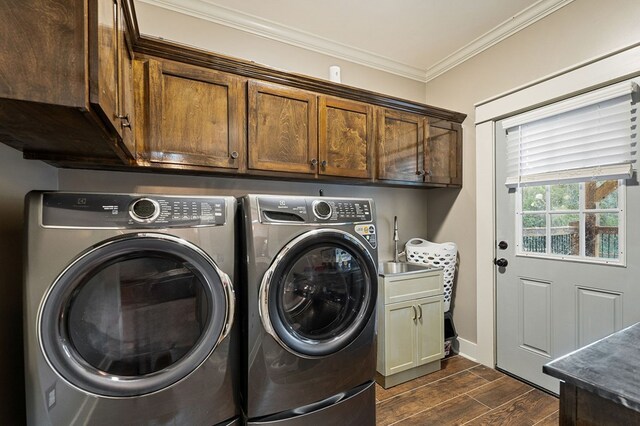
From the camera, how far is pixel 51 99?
69 centimetres

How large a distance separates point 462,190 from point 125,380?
2.67 meters

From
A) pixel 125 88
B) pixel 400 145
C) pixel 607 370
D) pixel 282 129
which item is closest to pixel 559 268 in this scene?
pixel 400 145

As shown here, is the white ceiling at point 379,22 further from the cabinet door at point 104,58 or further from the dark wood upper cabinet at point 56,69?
the dark wood upper cabinet at point 56,69

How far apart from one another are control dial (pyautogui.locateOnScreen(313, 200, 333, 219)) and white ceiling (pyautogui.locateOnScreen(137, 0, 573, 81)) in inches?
59.2

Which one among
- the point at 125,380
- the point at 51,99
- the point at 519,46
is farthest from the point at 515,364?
the point at 51,99

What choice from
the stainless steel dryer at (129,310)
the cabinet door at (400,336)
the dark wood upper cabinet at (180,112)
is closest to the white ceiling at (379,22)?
the dark wood upper cabinet at (180,112)

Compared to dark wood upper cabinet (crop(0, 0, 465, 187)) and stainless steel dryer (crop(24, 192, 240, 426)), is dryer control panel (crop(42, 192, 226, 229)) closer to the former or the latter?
stainless steel dryer (crop(24, 192, 240, 426))

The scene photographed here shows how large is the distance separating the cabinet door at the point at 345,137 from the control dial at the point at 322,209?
618 mm

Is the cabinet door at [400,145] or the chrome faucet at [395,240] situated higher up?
the cabinet door at [400,145]

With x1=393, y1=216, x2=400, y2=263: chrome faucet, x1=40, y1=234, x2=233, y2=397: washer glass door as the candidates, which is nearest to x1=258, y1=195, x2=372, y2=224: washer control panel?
x1=40, y1=234, x2=233, y2=397: washer glass door

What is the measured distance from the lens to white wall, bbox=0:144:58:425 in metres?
1.09

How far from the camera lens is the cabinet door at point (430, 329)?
2.24m

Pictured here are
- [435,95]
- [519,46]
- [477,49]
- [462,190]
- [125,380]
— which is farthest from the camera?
[435,95]

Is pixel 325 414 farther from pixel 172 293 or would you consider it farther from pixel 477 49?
pixel 477 49
